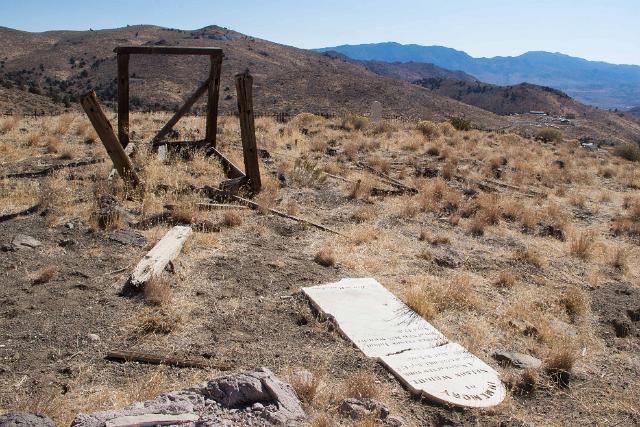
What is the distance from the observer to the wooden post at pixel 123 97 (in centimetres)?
1090

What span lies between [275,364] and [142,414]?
4.76 ft

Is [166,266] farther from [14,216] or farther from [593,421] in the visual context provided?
[593,421]

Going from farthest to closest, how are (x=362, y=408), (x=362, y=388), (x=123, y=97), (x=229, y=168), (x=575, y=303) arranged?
1. (x=123, y=97)
2. (x=229, y=168)
3. (x=575, y=303)
4. (x=362, y=388)
5. (x=362, y=408)

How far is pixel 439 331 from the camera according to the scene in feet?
17.7

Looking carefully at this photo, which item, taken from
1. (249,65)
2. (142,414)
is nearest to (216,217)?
(142,414)

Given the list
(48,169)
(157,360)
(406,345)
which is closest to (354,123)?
(48,169)

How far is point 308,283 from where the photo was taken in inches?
245

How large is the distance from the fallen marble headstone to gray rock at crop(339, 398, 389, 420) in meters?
0.50

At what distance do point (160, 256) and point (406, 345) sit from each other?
2885mm

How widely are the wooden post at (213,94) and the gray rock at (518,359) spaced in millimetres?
8242

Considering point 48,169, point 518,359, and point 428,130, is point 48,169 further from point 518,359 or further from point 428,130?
point 428,130

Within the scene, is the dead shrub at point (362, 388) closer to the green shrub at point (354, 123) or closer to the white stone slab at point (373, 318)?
the white stone slab at point (373, 318)

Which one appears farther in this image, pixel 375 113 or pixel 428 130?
pixel 375 113

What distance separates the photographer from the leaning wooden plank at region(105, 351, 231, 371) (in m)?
4.35
